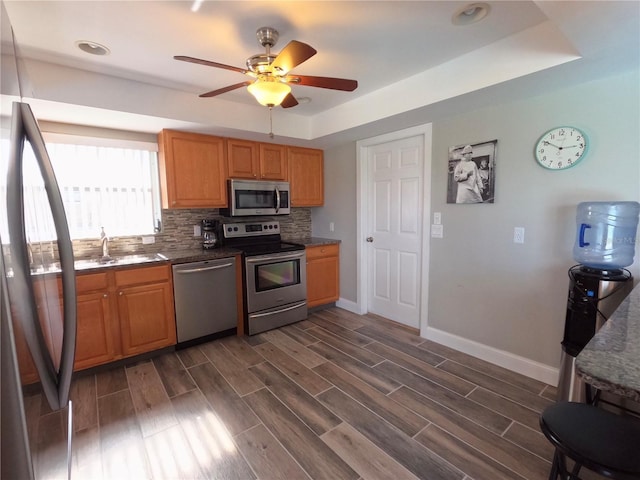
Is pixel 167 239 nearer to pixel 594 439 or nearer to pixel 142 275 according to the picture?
pixel 142 275

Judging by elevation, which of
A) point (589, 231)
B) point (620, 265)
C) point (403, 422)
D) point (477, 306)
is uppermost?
point (589, 231)

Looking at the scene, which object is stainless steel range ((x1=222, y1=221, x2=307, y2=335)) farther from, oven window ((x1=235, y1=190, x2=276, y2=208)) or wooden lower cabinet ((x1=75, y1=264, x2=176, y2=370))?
wooden lower cabinet ((x1=75, y1=264, x2=176, y2=370))

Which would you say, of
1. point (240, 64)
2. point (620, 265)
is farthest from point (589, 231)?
point (240, 64)

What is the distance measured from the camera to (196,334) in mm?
2979

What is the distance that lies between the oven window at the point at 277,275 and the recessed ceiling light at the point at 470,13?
2561mm

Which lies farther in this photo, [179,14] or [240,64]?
[240,64]

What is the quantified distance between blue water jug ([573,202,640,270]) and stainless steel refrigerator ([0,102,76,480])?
2.60 m

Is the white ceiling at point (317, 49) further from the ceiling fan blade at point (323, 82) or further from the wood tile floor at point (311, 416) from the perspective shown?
the wood tile floor at point (311, 416)

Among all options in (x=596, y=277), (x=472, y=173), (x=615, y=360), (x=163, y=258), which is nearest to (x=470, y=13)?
(x=472, y=173)

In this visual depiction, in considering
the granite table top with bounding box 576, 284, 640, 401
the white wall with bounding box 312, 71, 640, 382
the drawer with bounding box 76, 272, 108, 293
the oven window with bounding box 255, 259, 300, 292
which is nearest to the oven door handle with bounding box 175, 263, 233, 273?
the oven window with bounding box 255, 259, 300, 292

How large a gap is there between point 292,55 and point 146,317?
2414 mm

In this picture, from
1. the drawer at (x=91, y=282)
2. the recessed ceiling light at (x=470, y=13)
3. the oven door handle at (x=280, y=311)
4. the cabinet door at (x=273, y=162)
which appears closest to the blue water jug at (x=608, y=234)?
the recessed ceiling light at (x=470, y=13)

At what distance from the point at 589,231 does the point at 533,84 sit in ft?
3.36

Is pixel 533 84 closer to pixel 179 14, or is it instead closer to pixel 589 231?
pixel 589 231
